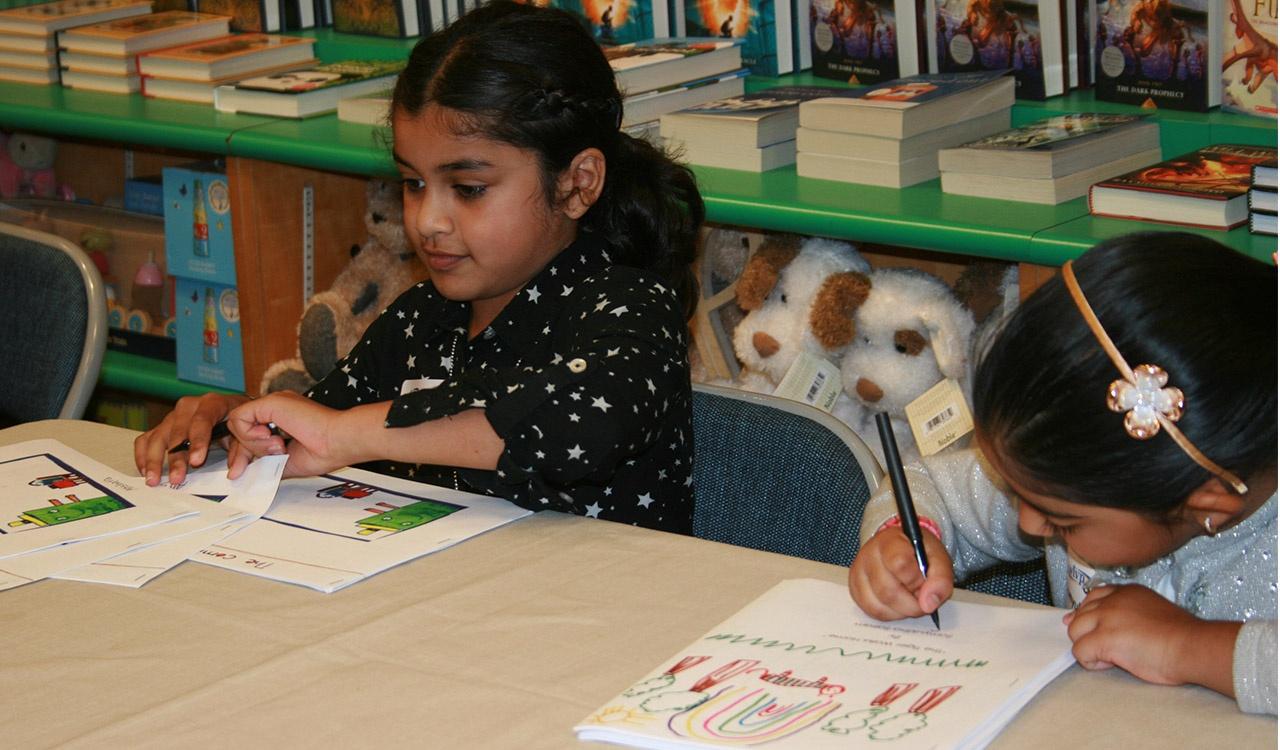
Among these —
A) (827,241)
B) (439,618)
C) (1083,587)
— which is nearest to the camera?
(439,618)

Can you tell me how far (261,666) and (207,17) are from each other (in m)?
1.91

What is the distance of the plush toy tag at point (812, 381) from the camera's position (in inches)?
74.0

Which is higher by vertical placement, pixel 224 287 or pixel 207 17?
pixel 207 17

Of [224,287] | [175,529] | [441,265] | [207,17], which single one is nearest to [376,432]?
[175,529]

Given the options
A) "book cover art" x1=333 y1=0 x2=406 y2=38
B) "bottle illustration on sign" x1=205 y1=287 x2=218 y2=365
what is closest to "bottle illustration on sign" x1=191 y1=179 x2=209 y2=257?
"bottle illustration on sign" x1=205 y1=287 x2=218 y2=365

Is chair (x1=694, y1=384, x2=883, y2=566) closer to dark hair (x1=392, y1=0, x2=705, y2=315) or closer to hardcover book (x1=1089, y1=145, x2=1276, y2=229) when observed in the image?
dark hair (x1=392, y1=0, x2=705, y2=315)

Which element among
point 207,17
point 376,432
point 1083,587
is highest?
point 207,17

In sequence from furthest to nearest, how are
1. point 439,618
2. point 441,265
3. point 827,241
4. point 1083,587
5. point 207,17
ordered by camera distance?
point 207,17 < point 827,241 < point 441,265 < point 1083,587 < point 439,618

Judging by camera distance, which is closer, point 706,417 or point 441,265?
point 706,417

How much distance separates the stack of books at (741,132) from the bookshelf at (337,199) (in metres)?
0.02

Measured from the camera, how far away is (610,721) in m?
0.78

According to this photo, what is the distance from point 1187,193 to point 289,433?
920 millimetres

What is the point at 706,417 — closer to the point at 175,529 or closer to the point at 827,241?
the point at 175,529

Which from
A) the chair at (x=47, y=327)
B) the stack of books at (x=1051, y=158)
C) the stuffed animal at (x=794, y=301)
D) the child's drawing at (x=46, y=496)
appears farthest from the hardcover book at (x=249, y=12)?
the child's drawing at (x=46, y=496)
